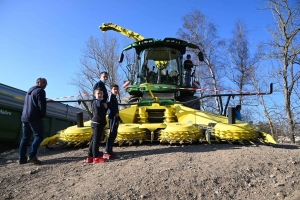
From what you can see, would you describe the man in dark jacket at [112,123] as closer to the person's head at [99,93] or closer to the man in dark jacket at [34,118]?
the person's head at [99,93]

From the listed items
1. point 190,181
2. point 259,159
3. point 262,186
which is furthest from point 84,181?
point 259,159

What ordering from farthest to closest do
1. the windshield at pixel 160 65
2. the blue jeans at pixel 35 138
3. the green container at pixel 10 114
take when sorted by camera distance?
the windshield at pixel 160 65, the green container at pixel 10 114, the blue jeans at pixel 35 138

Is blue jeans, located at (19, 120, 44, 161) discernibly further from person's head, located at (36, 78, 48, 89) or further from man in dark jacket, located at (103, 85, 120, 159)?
man in dark jacket, located at (103, 85, 120, 159)

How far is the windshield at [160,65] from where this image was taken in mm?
8203

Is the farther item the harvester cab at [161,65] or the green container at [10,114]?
the harvester cab at [161,65]

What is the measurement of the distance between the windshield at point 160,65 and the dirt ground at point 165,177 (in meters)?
4.20

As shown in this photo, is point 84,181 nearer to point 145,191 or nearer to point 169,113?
point 145,191

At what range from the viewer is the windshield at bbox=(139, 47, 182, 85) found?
820cm

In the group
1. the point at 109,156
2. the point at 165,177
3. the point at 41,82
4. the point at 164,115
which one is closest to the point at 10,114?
the point at 41,82

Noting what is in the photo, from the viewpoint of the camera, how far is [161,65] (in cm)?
839

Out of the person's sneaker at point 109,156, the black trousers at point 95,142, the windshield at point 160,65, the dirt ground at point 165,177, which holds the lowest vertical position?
the dirt ground at point 165,177

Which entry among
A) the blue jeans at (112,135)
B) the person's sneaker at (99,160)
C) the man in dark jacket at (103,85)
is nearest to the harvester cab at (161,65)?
the man in dark jacket at (103,85)

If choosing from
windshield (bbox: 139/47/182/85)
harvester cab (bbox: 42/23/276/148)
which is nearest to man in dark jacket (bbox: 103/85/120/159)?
harvester cab (bbox: 42/23/276/148)

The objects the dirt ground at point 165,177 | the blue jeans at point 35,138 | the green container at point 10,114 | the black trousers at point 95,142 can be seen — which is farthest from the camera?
the green container at point 10,114
